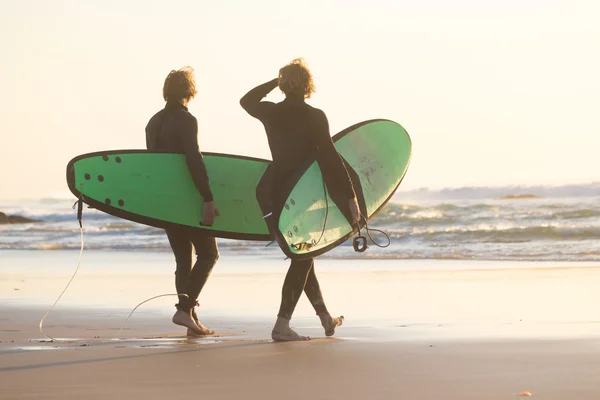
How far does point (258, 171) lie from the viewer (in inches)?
267

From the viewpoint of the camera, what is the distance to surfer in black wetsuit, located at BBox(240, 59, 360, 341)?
18.4ft

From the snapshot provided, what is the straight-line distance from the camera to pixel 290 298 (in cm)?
573

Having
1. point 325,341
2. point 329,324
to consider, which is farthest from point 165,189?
point 325,341

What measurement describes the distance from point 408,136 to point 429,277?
3.35 metres

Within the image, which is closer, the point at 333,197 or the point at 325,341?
the point at 325,341

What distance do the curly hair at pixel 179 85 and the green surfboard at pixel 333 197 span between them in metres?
0.69

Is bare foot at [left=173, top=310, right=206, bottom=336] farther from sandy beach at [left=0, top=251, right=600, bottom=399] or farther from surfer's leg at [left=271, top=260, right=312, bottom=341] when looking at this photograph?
surfer's leg at [left=271, top=260, right=312, bottom=341]

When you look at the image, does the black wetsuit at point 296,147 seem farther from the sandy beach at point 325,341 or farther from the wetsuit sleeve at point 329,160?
the sandy beach at point 325,341

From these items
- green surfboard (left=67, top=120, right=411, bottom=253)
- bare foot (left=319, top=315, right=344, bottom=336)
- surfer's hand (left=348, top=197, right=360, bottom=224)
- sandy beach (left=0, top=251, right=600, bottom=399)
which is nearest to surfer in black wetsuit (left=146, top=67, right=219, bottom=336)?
green surfboard (left=67, top=120, right=411, bottom=253)

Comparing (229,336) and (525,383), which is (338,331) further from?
(525,383)

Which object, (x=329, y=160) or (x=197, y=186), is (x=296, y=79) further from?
(x=197, y=186)

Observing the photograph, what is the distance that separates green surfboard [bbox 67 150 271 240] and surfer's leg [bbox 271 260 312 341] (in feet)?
2.04

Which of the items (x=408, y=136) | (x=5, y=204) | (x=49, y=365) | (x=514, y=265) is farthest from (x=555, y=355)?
(x=5, y=204)

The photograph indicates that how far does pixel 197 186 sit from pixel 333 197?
75 cm
